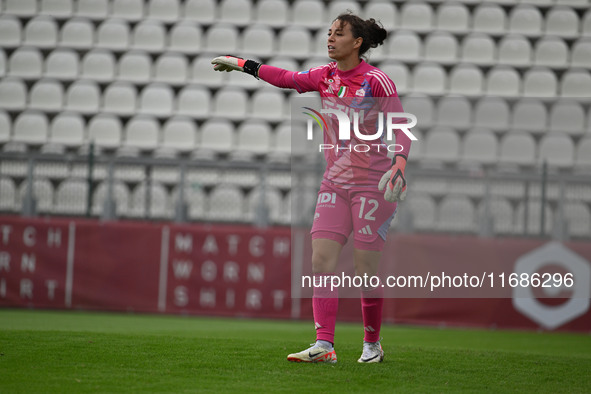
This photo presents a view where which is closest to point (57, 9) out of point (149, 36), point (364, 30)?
point (149, 36)

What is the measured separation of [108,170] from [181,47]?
217 inches

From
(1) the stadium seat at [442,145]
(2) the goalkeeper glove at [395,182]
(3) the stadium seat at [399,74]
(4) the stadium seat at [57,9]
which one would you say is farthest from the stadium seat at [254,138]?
(2) the goalkeeper glove at [395,182]

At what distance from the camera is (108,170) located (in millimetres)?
8867

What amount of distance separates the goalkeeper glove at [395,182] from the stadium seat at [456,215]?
16.4 ft

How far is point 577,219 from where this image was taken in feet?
28.7

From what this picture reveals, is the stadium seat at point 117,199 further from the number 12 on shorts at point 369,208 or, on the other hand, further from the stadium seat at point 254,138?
the number 12 on shorts at point 369,208

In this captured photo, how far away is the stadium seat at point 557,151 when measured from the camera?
493 inches

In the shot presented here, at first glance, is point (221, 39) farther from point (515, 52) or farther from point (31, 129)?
point (515, 52)

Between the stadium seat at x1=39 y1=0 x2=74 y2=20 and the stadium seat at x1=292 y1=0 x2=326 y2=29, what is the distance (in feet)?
14.4

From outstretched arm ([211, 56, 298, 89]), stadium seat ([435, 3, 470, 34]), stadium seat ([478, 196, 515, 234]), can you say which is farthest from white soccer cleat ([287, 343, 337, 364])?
stadium seat ([435, 3, 470, 34])

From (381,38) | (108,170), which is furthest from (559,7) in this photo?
(381,38)

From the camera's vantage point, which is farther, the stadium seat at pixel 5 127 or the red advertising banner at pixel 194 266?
→ the stadium seat at pixel 5 127

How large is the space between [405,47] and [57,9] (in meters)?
6.82

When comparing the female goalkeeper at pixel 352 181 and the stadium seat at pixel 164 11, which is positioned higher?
the stadium seat at pixel 164 11
